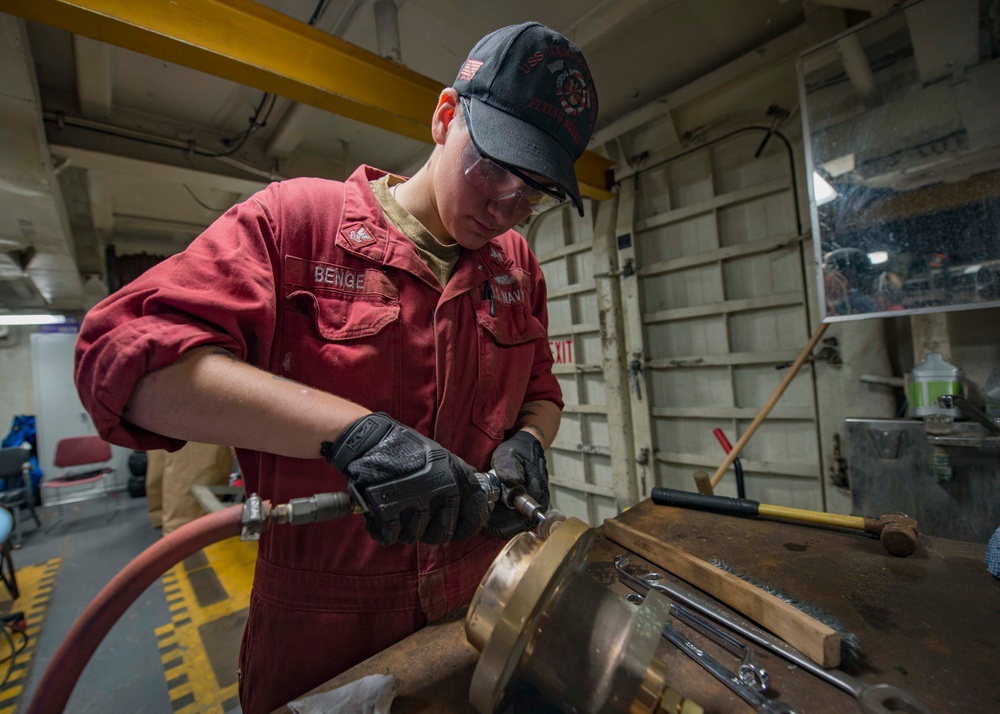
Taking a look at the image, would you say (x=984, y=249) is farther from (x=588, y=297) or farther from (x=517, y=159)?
(x=588, y=297)

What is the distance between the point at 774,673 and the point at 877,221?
2.05 metres

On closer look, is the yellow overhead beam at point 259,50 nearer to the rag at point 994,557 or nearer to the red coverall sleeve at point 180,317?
the red coverall sleeve at point 180,317

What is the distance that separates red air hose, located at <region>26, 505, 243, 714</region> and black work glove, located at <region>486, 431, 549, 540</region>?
545mm

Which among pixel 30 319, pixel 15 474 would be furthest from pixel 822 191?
pixel 30 319

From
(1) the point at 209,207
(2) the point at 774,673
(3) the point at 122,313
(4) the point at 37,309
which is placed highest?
(1) the point at 209,207

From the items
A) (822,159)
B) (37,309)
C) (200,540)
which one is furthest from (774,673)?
(37,309)

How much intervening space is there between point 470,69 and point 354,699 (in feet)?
4.32

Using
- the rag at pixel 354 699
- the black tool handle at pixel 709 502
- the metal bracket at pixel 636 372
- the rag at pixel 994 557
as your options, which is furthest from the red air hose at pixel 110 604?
the metal bracket at pixel 636 372

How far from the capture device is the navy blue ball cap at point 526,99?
0.94 m

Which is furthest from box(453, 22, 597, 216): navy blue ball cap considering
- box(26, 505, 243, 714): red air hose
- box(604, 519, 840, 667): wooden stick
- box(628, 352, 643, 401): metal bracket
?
box(628, 352, 643, 401): metal bracket

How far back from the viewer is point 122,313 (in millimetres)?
739

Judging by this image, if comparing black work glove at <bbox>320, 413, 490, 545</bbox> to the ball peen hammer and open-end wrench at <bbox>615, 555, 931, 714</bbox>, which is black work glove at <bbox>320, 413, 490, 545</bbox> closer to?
open-end wrench at <bbox>615, 555, 931, 714</bbox>

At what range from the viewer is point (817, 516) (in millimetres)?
1371

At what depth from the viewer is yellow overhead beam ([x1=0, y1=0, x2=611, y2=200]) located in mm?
1691
